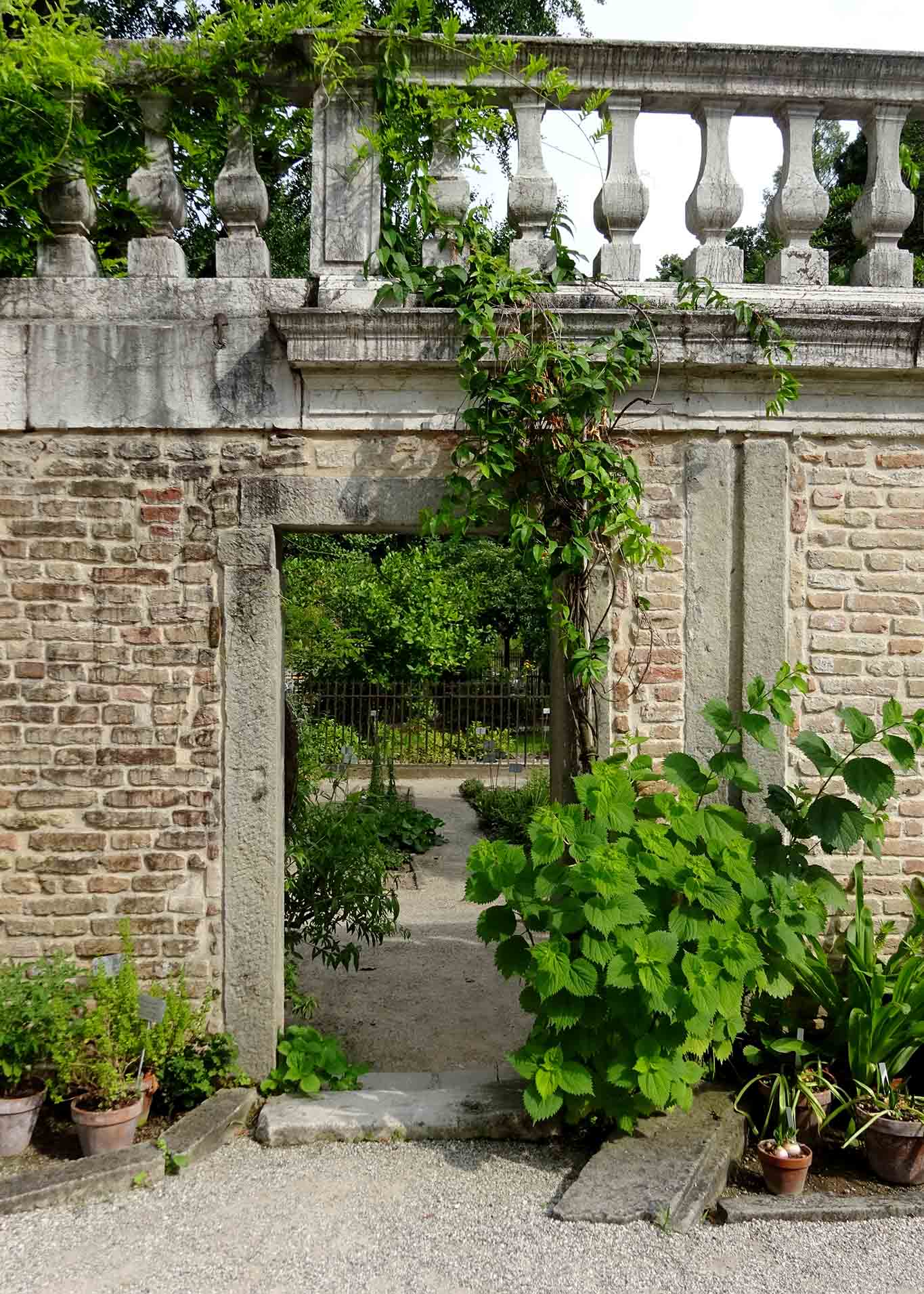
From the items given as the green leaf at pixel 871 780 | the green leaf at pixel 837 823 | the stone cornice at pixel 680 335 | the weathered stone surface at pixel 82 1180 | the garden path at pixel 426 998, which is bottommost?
the garden path at pixel 426 998

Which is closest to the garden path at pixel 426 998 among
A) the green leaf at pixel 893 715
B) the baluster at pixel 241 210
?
the green leaf at pixel 893 715

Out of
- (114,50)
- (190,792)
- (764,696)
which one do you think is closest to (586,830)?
(764,696)

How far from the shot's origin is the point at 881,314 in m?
3.71

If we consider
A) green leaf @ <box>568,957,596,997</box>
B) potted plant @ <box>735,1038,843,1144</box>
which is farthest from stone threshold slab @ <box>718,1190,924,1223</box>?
green leaf @ <box>568,957,596,997</box>

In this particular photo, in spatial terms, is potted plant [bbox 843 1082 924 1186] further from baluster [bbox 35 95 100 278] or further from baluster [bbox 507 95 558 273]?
baluster [bbox 35 95 100 278]

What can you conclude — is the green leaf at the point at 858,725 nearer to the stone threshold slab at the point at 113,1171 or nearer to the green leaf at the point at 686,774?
the green leaf at the point at 686,774

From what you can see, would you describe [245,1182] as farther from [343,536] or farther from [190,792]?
[343,536]

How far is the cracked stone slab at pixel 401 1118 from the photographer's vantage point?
3.57 metres

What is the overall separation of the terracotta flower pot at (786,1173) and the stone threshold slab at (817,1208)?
0.08 feet

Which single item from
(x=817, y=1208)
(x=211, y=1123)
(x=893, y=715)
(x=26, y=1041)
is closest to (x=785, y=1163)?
(x=817, y=1208)

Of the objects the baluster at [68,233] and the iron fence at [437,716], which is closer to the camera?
the baluster at [68,233]

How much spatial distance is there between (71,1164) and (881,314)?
14.8ft

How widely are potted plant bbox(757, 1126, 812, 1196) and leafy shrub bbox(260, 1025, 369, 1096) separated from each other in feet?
5.57

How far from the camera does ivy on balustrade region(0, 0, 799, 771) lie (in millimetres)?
3545
